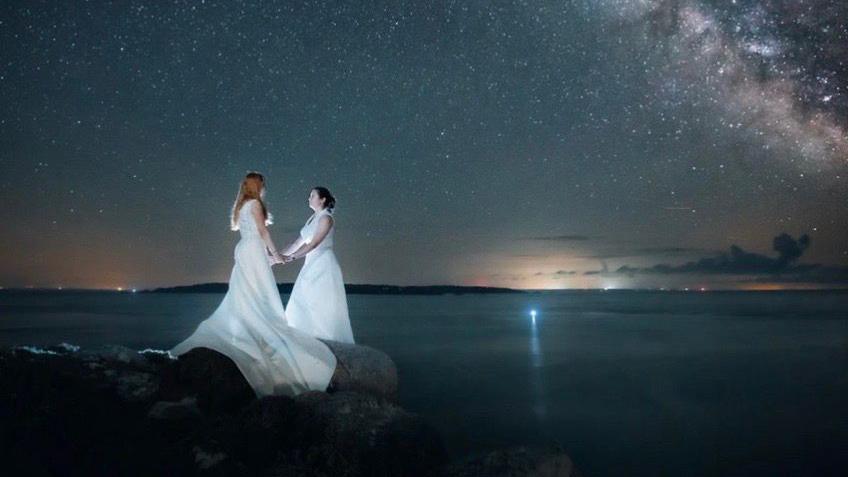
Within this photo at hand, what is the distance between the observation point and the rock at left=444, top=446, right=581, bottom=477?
5477 millimetres

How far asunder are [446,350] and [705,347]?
11.7 m

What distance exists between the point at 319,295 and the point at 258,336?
164 centimetres

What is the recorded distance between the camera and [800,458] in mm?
9750

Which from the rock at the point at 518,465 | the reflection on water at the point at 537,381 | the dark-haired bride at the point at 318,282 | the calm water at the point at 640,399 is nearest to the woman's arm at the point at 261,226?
the dark-haired bride at the point at 318,282

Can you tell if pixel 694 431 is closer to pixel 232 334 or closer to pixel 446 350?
pixel 232 334

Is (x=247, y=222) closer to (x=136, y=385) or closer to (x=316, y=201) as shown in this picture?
(x=316, y=201)

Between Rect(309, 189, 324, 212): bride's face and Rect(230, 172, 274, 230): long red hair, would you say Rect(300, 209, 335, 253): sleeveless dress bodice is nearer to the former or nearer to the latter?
Rect(309, 189, 324, 212): bride's face

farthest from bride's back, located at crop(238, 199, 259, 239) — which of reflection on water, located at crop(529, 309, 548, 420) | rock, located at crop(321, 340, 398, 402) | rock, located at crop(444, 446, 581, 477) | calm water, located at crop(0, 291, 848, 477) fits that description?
reflection on water, located at crop(529, 309, 548, 420)

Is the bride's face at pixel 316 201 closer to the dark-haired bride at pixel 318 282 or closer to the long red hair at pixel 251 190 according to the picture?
the dark-haired bride at pixel 318 282

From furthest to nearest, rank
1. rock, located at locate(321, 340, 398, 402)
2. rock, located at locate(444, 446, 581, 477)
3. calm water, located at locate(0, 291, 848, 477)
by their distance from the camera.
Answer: calm water, located at locate(0, 291, 848, 477)
rock, located at locate(321, 340, 398, 402)
rock, located at locate(444, 446, 581, 477)

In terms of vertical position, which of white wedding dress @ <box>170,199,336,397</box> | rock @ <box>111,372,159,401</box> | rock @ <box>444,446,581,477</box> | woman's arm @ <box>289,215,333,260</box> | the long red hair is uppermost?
the long red hair

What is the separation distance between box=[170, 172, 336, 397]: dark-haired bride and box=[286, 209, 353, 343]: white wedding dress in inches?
41.3

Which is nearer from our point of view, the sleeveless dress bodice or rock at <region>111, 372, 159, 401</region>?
rock at <region>111, 372, 159, 401</region>

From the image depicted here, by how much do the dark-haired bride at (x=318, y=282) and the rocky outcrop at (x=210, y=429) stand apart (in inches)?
Result: 30.9
